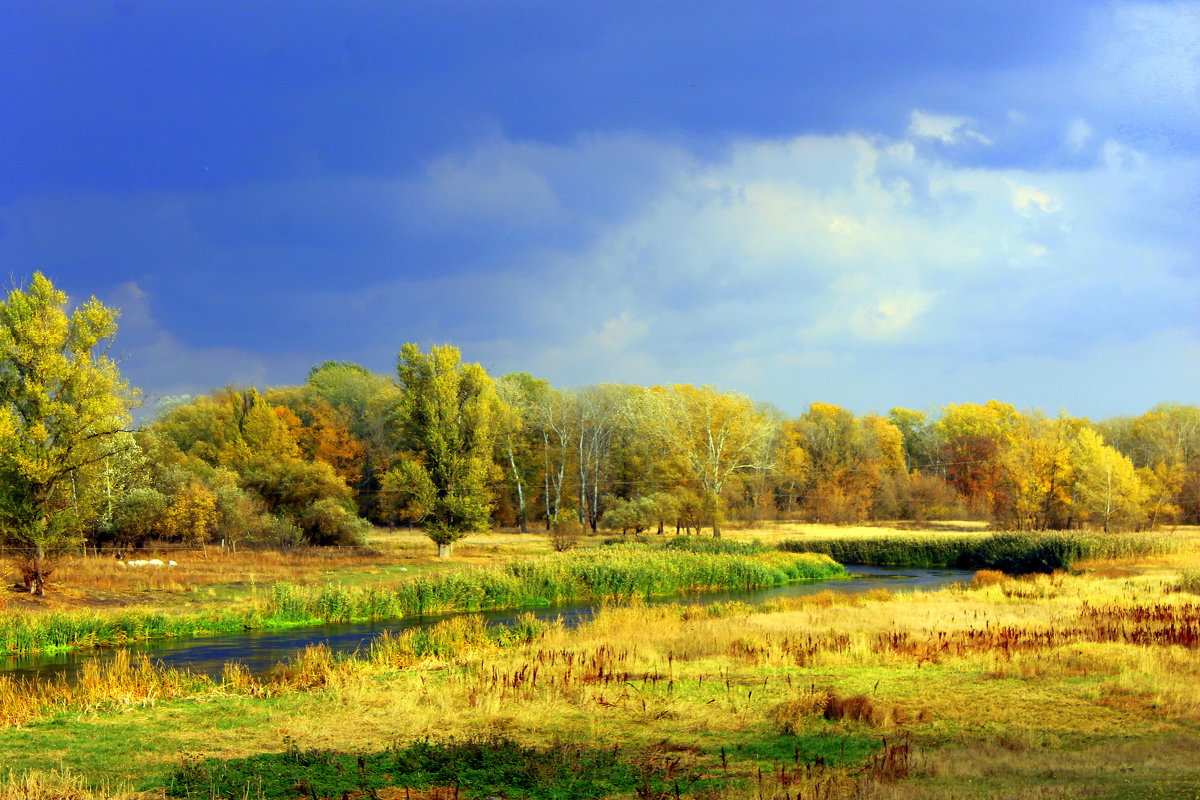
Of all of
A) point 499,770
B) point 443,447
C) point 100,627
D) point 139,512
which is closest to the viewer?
point 499,770

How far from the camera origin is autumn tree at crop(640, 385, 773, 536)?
7150 cm

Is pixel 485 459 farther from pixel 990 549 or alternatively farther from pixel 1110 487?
pixel 1110 487

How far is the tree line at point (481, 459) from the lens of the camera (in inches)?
1191

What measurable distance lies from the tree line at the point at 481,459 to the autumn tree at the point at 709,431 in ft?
0.64

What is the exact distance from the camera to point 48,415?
30.0 meters

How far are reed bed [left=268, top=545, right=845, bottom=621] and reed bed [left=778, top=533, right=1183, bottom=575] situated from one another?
965cm

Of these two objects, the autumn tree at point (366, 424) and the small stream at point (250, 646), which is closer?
the small stream at point (250, 646)

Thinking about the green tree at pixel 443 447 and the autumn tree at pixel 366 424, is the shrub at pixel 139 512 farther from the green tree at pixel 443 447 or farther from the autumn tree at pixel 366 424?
the autumn tree at pixel 366 424

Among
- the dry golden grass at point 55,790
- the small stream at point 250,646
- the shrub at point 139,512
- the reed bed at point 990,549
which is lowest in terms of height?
the reed bed at point 990,549

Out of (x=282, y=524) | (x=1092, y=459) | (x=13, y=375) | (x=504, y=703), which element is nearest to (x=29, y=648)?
(x=13, y=375)

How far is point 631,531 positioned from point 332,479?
26048 millimetres

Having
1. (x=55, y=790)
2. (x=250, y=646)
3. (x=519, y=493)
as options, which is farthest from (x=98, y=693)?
(x=519, y=493)

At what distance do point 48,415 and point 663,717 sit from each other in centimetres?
2683

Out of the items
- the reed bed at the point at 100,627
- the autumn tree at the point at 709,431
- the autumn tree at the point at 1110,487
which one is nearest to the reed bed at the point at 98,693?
the reed bed at the point at 100,627
